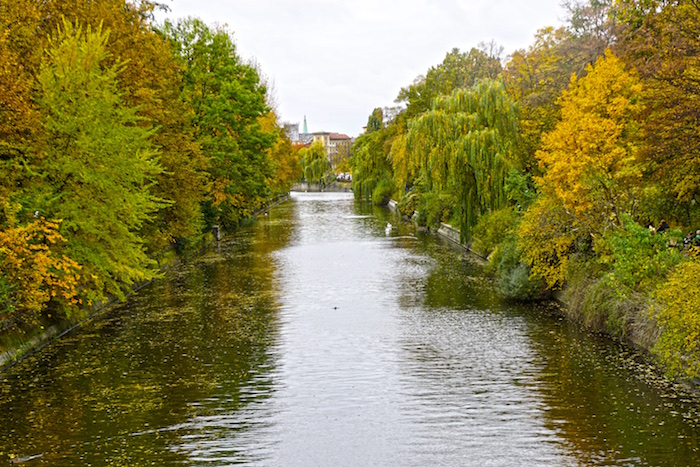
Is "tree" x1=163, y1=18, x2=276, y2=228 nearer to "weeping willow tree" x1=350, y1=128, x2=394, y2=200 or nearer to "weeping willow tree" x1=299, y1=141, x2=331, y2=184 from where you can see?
"weeping willow tree" x1=350, y1=128, x2=394, y2=200

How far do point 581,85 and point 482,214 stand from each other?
475 inches

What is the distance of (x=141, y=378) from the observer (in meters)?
17.9

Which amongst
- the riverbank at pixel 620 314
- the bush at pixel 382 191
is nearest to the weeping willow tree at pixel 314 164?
the bush at pixel 382 191

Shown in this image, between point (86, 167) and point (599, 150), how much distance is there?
17596mm

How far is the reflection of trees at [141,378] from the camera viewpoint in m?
13.8

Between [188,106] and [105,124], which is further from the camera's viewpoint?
[188,106]

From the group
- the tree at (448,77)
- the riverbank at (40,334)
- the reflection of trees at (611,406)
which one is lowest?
the reflection of trees at (611,406)

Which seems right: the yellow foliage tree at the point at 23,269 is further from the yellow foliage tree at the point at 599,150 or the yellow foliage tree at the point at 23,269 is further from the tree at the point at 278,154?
the tree at the point at 278,154

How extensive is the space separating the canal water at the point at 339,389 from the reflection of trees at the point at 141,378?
58mm

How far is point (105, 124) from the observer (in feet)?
75.7

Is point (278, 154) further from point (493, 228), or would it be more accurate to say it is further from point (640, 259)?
point (640, 259)

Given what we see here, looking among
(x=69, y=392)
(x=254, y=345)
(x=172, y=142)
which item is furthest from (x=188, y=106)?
(x=69, y=392)

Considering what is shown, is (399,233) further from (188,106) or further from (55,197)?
(55,197)

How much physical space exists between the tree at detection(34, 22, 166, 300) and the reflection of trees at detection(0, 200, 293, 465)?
2.27 meters
